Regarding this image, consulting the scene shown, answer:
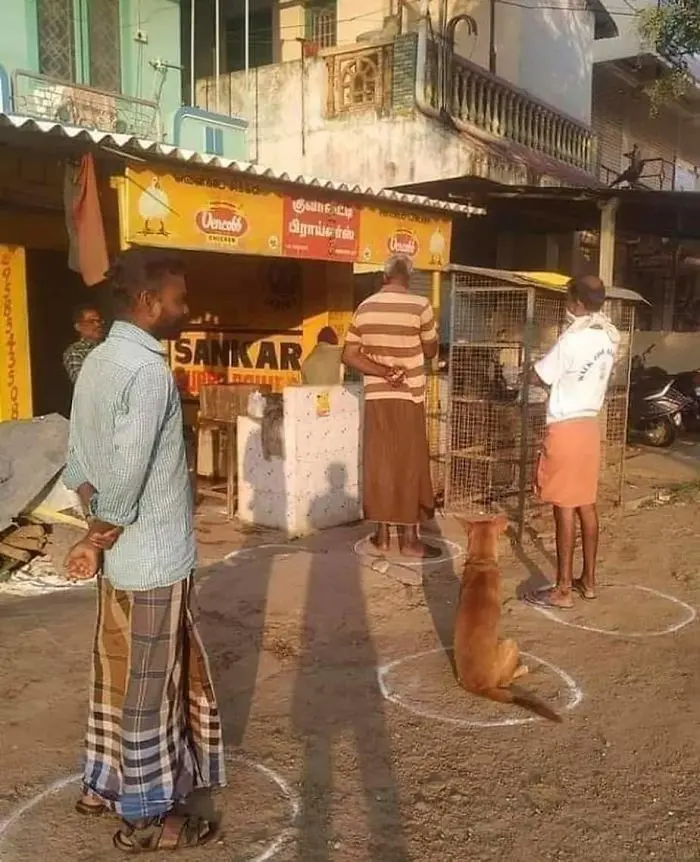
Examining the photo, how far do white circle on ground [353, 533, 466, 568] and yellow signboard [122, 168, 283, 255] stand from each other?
7.97 feet

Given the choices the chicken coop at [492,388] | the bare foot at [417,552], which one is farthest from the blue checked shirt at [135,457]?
the chicken coop at [492,388]

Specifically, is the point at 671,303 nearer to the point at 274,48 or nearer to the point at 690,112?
the point at 690,112

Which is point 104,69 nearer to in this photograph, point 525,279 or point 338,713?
point 525,279

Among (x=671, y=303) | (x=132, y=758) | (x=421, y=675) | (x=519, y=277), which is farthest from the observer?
(x=671, y=303)

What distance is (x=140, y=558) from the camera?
2.52m

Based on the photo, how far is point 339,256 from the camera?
24.4 ft

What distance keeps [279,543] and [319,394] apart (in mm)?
1174

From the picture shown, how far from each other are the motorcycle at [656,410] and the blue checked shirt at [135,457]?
10070mm

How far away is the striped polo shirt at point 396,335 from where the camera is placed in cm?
559

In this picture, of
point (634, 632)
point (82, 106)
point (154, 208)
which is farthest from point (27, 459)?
point (82, 106)

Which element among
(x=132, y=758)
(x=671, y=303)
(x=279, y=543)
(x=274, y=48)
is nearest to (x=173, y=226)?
(x=279, y=543)

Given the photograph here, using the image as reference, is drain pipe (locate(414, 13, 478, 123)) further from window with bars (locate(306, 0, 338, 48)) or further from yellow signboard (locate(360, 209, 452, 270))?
yellow signboard (locate(360, 209, 452, 270))

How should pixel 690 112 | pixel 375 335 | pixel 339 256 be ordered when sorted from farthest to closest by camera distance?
pixel 690 112 < pixel 339 256 < pixel 375 335

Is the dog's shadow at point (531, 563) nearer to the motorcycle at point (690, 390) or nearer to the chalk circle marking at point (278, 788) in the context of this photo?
the chalk circle marking at point (278, 788)
